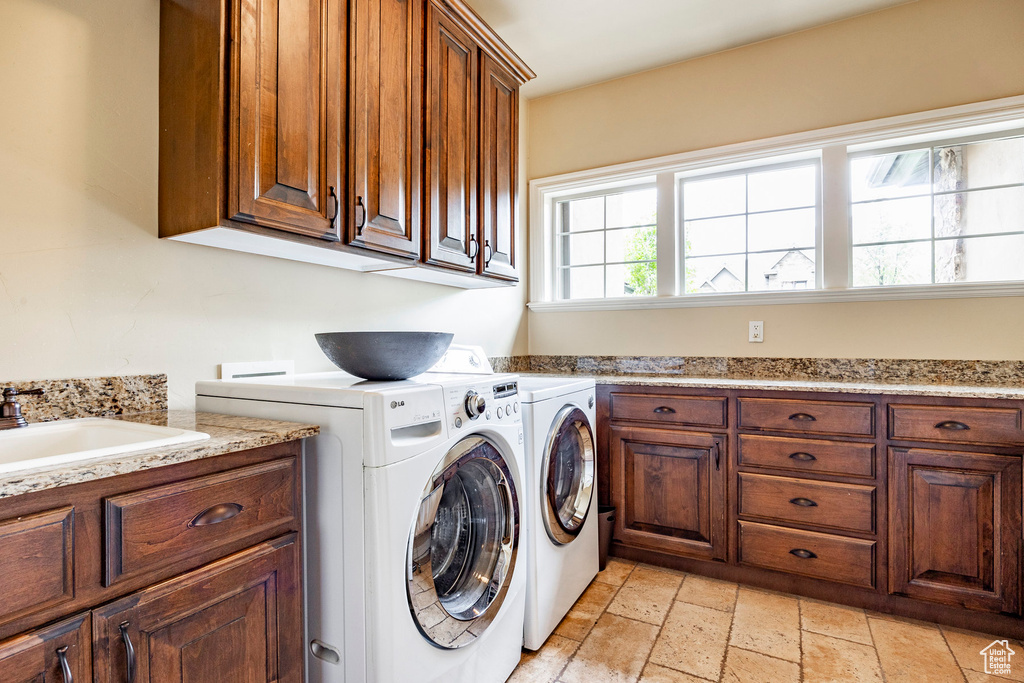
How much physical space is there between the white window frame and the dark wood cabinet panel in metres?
1.54

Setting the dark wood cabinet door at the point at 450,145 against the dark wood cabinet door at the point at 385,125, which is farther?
the dark wood cabinet door at the point at 450,145

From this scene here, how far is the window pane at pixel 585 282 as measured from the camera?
3301mm

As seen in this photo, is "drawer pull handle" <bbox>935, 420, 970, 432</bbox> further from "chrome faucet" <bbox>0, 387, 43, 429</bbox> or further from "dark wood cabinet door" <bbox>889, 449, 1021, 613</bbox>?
"chrome faucet" <bbox>0, 387, 43, 429</bbox>

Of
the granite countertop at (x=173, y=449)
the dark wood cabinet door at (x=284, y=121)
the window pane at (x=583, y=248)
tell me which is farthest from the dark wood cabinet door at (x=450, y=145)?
the window pane at (x=583, y=248)

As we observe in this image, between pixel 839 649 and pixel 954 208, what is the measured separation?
210 cm

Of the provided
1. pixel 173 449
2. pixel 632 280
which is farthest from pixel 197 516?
pixel 632 280

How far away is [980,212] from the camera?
239cm

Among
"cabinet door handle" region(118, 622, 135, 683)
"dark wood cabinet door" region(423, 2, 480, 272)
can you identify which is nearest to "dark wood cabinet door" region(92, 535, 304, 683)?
"cabinet door handle" region(118, 622, 135, 683)

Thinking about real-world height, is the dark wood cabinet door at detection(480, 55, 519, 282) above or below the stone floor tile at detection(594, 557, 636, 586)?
above

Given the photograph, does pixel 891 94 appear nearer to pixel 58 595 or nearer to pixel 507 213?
pixel 507 213

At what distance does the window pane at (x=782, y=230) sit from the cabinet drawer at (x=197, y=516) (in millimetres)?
2629

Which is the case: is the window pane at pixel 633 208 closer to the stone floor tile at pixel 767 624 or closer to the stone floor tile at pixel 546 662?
the stone floor tile at pixel 767 624

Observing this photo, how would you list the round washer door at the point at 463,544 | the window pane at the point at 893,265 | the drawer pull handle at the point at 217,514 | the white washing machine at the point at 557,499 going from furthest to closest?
the window pane at the point at 893,265 → the white washing machine at the point at 557,499 → the round washer door at the point at 463,544 → the drawer pull handle at the point at 217,514

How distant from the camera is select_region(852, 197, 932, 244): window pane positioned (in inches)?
97.7
